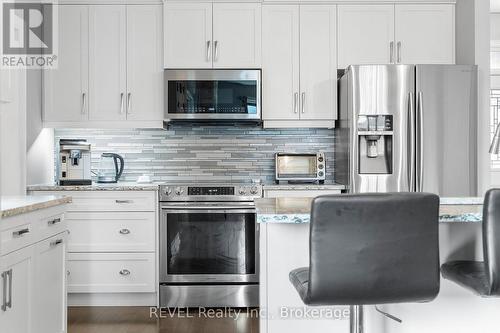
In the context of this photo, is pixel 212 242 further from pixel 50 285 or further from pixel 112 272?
pixel 50 285

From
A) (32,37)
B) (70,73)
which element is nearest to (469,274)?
(70,73)

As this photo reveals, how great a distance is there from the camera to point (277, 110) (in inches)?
151

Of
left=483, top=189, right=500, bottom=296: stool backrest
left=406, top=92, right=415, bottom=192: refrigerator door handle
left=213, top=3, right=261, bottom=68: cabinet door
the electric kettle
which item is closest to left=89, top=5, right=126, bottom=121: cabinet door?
the electric kettle

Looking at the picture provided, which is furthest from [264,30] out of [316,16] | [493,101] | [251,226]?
[493,101]

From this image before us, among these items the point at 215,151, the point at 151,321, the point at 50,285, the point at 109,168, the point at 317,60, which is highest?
the point at 317,60

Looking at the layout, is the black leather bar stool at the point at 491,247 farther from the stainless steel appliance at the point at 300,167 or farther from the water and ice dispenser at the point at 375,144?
the stainless steel appliance at the point at 300,167

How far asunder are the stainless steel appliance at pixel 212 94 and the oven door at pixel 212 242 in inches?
28.9

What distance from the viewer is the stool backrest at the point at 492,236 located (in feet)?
5.24

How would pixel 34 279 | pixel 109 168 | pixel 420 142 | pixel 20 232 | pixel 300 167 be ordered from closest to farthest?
pixel 20 232, pixel 34 279, pixel 420 142, pixel 300 167, pixel 109 168

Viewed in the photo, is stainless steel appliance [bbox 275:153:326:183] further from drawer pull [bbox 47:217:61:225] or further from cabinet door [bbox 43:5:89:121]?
drawer pull [bbox 47:217:61:225]

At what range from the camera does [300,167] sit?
3930 mm

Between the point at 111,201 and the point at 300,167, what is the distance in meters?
1.54

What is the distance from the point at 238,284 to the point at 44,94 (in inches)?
85.8

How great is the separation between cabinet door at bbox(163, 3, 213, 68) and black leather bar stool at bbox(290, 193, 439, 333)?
2521mm
